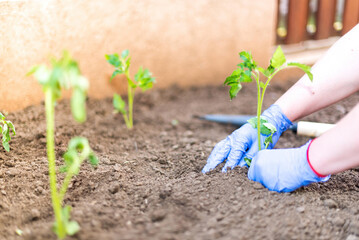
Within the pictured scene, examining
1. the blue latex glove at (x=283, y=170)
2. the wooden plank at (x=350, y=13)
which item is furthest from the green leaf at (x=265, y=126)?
the wooden plank at (x=350, y=13)

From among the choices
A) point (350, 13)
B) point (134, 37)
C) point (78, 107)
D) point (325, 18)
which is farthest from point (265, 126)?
point (350, 13)

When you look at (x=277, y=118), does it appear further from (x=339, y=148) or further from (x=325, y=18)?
(x=325, y=18)

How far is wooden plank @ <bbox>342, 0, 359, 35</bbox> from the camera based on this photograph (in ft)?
Result: 9.22

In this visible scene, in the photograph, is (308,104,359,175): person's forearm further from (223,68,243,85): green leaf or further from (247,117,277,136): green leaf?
(223,68,243,85): green leaf

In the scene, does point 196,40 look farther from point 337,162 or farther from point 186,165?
point 337,162

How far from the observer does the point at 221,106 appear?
2424mm

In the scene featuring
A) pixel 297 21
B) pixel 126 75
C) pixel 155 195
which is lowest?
pixel 155 195

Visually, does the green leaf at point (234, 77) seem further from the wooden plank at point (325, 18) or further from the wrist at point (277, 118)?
the wooden plank at point (325, 18)

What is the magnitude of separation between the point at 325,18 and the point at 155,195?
6.99ft

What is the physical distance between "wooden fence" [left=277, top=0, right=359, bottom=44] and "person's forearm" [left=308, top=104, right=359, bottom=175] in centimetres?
169

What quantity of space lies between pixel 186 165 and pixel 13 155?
2.30 ft

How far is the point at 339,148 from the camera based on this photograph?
4.03ft

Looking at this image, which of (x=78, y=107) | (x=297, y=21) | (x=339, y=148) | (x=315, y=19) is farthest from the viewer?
(x=315, y=19)

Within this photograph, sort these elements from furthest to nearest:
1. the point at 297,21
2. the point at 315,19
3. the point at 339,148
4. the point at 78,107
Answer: the point at 315,19 → the point at 297,21 → the point at 339,148 → the point at 78,107
